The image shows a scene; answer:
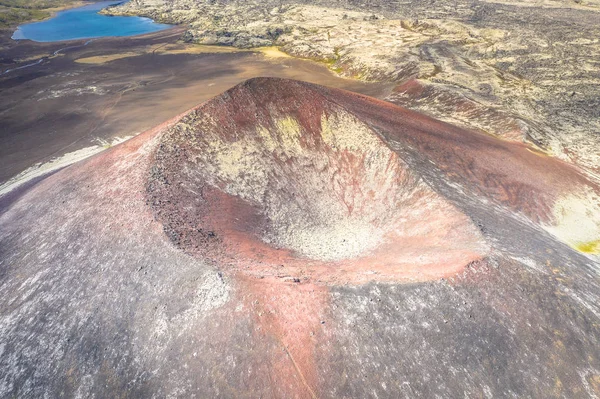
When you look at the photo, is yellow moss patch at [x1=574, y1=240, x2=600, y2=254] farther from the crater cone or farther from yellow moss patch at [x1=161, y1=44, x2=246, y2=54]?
yellow moss patch at [x1=161, y1=44, x2=246, y2=54]

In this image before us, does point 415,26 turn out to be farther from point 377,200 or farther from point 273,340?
point 273,340

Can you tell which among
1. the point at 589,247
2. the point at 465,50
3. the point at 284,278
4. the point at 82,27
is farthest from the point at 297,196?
the point at 82,27

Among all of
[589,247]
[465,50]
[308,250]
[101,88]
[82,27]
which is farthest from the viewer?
[82,27]

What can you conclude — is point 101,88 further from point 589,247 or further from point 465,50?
point 589,247

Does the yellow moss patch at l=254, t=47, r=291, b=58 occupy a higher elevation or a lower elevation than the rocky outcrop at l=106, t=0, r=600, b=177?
lower

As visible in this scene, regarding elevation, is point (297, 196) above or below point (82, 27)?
above

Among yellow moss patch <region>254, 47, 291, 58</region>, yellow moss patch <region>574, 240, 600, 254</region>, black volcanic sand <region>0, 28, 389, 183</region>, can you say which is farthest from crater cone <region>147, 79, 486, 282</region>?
yellow moss patch <region>254, 47, 291, 58</region>

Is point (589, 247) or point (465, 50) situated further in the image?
point (465, 50)
